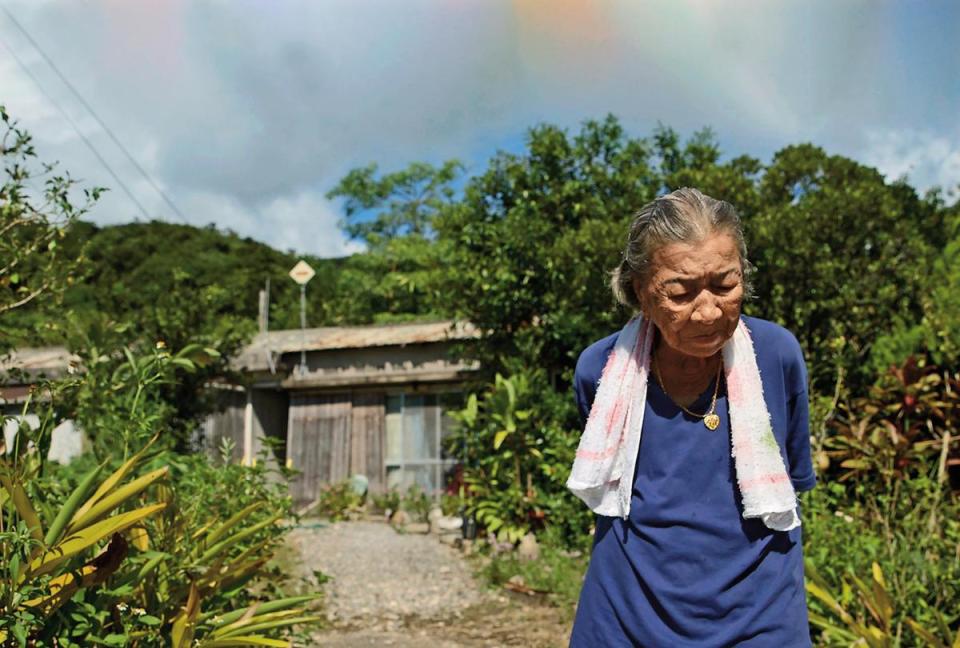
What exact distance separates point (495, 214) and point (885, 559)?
5806 millimetres

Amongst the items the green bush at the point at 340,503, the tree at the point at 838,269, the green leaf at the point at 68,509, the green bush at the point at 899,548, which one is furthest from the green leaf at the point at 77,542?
the green bush at the point at 340,503

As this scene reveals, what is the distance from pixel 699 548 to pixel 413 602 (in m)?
5.00

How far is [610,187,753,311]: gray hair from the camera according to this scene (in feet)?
6.64

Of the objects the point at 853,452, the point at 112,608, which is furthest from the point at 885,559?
the point at 112,608

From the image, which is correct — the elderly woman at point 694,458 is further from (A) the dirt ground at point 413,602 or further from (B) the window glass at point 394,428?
(B) the window glass at point 394,428

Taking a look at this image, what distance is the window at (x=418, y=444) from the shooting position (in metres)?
13.1

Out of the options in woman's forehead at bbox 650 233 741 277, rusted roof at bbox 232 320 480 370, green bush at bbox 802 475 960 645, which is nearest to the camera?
woman's forehead at bbox 650 233 741 277

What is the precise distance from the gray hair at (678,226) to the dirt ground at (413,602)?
2475mm

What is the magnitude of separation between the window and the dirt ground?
11.3 ft

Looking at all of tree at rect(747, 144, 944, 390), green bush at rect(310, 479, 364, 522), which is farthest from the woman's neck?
green bush at rect(310, 479, 364, 522)

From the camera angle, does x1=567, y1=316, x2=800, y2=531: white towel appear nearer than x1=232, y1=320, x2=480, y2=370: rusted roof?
Yes

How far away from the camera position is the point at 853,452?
6293mm

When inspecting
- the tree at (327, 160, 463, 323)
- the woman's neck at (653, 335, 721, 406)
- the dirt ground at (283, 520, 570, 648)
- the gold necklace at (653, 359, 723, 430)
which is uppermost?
the tree at (327, 160, 463, 323)

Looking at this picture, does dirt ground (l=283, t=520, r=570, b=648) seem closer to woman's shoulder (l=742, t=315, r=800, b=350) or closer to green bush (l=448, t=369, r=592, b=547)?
green bush (l=448, t=369, r=592, b=547)
